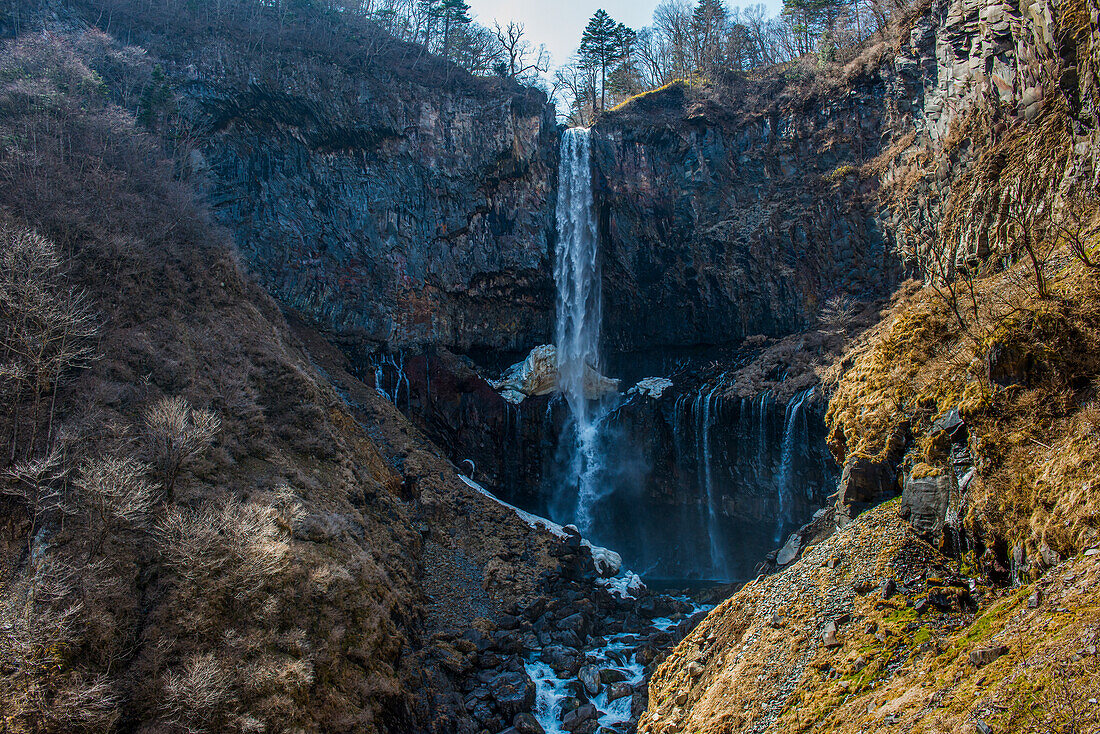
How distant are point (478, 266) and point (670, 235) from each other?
11.7 meters

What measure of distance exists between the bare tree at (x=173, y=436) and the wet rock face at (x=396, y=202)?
16.5 m

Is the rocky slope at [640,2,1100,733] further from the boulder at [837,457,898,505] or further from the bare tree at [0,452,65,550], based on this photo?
the bare tree at [0,452,65,550]

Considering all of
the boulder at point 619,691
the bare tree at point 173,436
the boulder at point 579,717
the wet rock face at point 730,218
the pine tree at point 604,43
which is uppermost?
the pine tree at point 604,43

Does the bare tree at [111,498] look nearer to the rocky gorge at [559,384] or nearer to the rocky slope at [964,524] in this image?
the rocky gorge at [559,384]

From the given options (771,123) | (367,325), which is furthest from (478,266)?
(771,123)

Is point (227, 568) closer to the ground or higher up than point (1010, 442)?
closer to the ground

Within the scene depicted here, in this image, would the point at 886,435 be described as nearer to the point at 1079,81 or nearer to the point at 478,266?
the point at 1079,81

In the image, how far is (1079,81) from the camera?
1266 centimetres

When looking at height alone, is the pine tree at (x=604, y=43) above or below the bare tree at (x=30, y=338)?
above

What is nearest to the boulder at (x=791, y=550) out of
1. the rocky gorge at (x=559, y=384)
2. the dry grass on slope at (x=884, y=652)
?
the rocky gorge at (x=559, y=384)

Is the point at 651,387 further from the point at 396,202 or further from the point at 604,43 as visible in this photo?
the point at 604,43

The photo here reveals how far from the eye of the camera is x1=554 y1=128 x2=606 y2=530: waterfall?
112 feet

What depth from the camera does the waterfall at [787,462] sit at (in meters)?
25.4

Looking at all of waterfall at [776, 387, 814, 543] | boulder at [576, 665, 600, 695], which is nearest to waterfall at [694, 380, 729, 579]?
waterfall at [776, 387, 814, 543]
